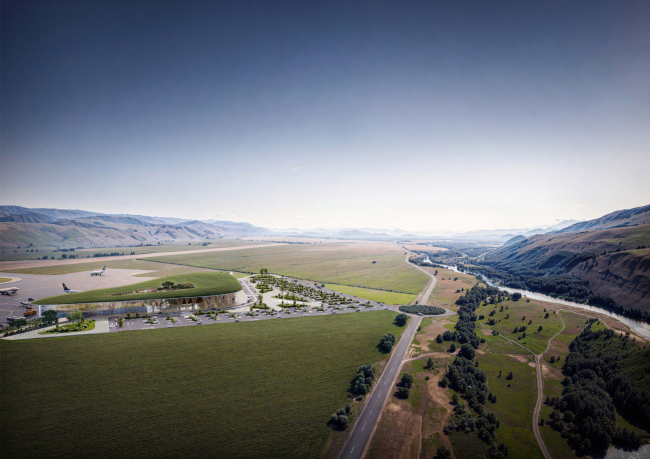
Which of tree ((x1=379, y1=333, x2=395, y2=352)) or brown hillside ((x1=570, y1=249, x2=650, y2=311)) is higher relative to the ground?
brown hillside ((x1=570, y1=249, x2=650, y2=311))

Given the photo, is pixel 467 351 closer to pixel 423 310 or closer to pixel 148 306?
pixel 423 310

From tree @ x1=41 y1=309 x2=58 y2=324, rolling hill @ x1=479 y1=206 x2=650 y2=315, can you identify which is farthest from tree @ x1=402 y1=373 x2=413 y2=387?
rolling hill @ x1=479 y1=206 x2=650 y2=315

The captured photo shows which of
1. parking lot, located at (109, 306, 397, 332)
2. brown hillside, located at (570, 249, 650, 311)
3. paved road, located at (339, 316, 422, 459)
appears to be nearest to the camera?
paved road, located at (339, 316, 422, 459)

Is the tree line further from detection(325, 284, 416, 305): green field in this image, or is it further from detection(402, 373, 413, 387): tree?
detection(325, 284, 416, 305): green field

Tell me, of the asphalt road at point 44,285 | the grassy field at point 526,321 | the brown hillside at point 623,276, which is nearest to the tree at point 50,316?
the asphalt road at point 44,285

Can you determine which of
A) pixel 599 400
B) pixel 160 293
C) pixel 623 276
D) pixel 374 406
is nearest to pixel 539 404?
pixel 599 400

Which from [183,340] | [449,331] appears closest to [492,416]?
[449,331]
